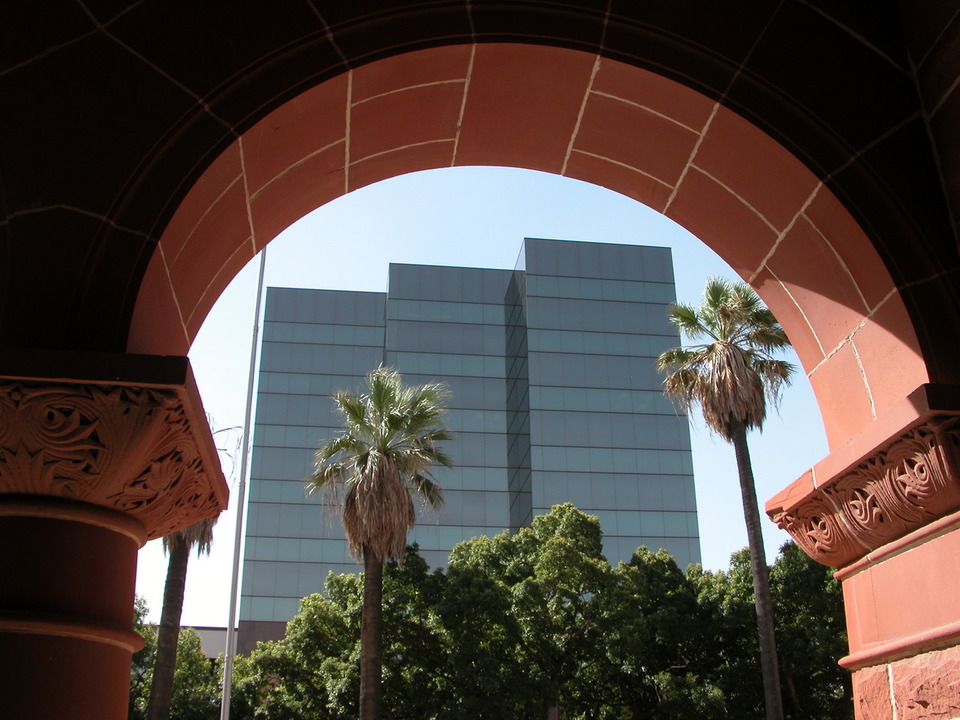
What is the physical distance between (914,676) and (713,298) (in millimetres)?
19907

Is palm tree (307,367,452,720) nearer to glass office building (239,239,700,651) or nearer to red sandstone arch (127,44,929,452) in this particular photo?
red sandstone arch (127,44,929,452)

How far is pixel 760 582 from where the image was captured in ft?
63.8

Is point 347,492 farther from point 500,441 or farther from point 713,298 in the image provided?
point 500,441

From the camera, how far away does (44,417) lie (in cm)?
274

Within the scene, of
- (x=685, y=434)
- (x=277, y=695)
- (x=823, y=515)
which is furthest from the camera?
(x=685, y=434)

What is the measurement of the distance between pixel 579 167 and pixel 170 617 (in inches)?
642

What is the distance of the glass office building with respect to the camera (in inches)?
A: 2074

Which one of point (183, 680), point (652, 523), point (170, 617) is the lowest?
point (183, 680)

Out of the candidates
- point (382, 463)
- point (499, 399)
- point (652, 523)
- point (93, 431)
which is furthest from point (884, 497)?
point (499, 399)

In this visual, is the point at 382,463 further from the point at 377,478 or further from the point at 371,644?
the point at 371,644


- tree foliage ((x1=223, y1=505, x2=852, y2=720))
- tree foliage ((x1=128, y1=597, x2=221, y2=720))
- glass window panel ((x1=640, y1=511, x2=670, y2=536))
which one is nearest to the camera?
tree foliage ((x1=223, y1=505, x2=852, y2=720))

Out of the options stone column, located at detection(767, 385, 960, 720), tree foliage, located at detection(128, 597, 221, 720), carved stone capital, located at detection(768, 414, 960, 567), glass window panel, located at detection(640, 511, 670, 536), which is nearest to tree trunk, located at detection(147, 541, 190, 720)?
tree foliage, located at detection(128, 597, 221, 720)

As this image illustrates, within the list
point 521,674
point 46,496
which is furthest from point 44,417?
point 521,674

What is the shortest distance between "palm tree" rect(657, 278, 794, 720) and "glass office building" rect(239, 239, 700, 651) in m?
30.5
